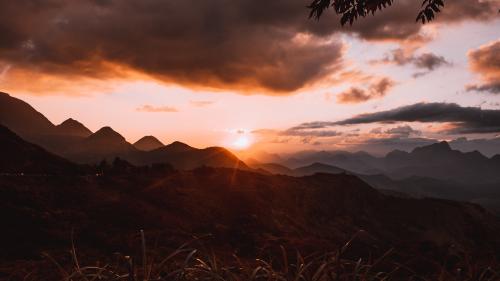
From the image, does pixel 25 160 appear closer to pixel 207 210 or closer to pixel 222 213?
pixel 207 210

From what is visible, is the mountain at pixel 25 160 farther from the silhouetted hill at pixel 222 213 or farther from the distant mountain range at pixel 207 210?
the silhouetted hill at pixel 222 213

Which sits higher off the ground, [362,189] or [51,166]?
[51,166]

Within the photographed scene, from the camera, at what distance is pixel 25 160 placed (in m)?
52.9

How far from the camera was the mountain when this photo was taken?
160 feet

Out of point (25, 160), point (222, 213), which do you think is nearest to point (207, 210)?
point (222, 213)

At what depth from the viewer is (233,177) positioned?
60.0 meters

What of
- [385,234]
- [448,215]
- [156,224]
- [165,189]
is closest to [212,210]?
[165,189]

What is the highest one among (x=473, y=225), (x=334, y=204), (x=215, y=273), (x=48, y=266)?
(x=215, y=273)

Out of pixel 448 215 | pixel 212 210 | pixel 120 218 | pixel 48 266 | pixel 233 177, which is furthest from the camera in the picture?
pixel 448 215

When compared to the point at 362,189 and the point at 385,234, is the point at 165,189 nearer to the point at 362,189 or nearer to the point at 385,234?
the point at 385,234

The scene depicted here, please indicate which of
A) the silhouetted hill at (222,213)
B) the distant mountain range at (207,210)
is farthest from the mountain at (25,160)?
the silhouetted hill at (222,213)

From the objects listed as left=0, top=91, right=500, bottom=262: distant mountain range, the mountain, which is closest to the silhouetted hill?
left=0, top=91, right=500, bottom=262: distant mountain range

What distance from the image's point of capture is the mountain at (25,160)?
160 ft

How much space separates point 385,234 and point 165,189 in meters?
46.0
